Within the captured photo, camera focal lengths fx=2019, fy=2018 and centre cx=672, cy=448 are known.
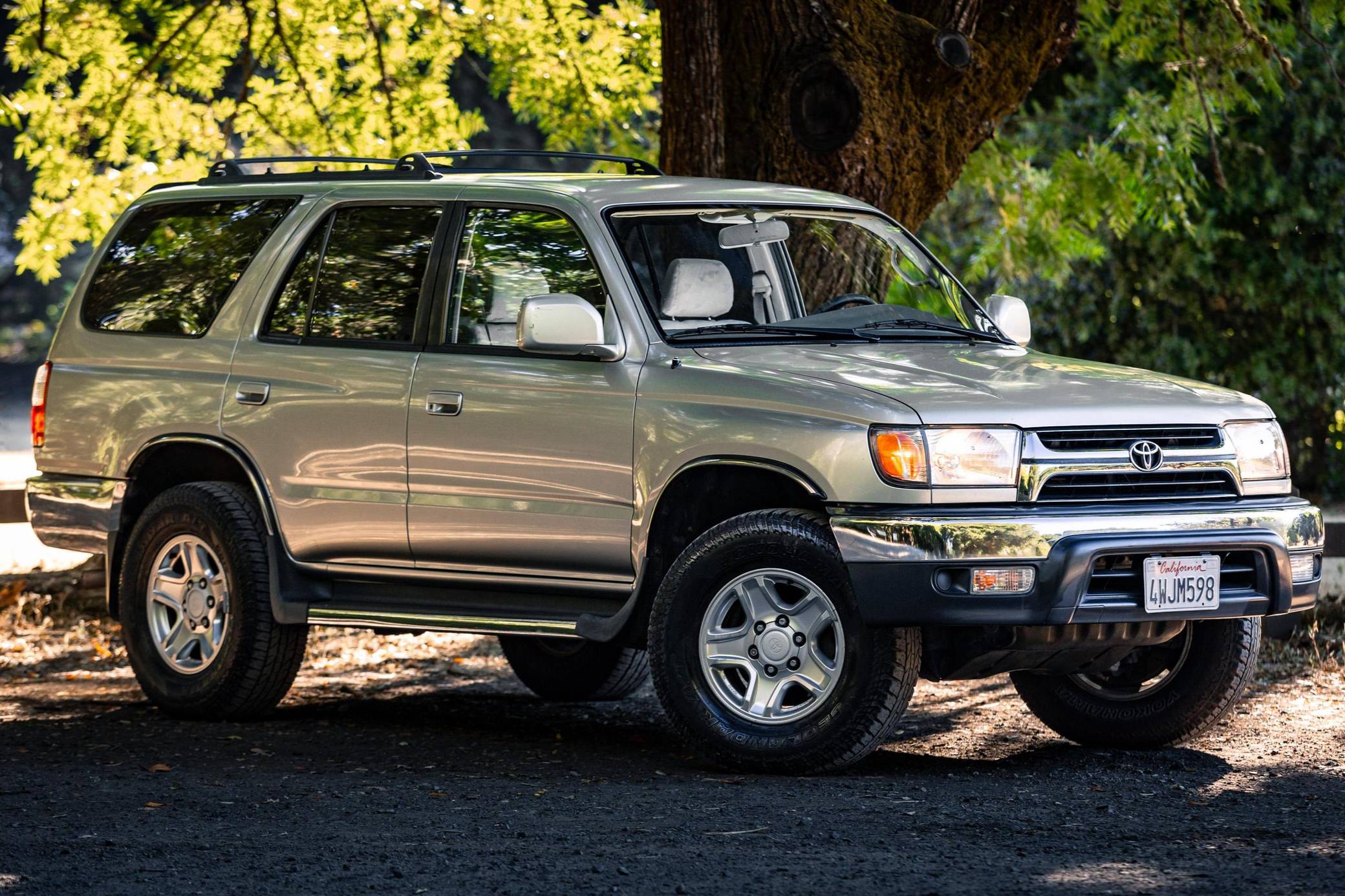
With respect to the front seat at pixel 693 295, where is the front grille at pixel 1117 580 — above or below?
below

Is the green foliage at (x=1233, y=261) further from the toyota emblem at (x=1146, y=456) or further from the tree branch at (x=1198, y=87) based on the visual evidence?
the toyota emblem at (x=1146, y=456)

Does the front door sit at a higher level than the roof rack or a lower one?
lower

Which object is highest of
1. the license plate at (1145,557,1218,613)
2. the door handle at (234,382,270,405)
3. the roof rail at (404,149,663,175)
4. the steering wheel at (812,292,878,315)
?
the roof rail at (404,149,663,175)


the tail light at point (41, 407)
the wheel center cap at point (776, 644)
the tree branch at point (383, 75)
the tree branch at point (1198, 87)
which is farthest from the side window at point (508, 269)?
the tree branch at point (383, 75)

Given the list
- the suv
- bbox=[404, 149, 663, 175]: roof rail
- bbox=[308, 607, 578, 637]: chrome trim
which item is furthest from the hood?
bbox=[404, 149, 663, 175]: roof rail

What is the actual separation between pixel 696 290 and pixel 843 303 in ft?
2.09

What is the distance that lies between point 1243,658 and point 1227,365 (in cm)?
1061

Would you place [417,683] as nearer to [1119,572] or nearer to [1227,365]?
[1119,572]

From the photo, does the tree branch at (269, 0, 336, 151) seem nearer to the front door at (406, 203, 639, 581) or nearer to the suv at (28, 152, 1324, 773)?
the suv at (28, 152, 1324, 773)

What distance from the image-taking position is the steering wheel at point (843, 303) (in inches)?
290

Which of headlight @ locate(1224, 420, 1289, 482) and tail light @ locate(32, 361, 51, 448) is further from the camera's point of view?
tail light @ locate(32, 361, 51, 448)

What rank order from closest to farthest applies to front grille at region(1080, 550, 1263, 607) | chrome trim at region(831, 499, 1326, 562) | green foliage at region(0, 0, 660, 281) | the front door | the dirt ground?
the dirt ground < chrome trim at region(831, 499, 1326, 562) < front grille at region(1080, 550, 1263, 607) < the front door < green foliage at region(0, 0, 660, 281)

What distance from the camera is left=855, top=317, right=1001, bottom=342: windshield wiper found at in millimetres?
7176

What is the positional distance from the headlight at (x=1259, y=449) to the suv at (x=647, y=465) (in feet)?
0.04
